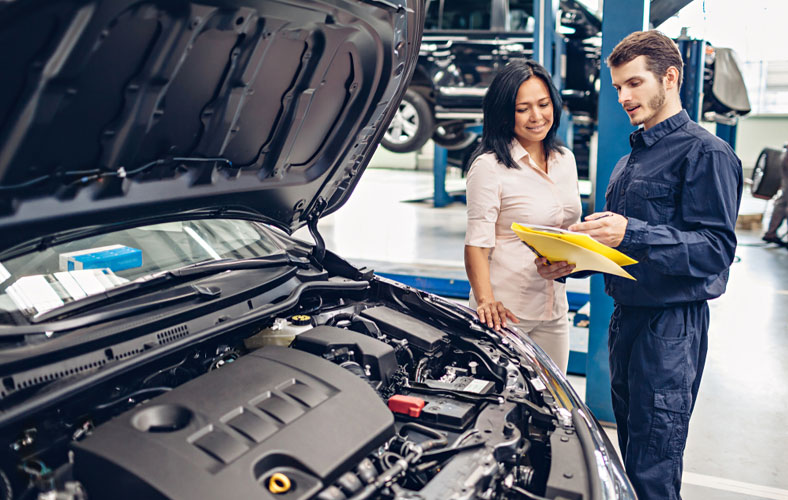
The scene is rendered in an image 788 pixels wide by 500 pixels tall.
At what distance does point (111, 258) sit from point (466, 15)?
15.8 feet

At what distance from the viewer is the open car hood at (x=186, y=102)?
1152mm

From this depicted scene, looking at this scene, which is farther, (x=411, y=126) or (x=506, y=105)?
(x=411, y=126)

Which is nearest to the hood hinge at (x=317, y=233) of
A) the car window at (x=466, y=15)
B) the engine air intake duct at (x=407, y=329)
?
the engine air intake duct at (x=407, y=329)

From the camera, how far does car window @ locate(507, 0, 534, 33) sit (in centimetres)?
585

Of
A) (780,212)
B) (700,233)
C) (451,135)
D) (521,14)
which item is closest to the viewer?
(700,233)

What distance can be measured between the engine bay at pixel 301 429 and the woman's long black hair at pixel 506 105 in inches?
28.5

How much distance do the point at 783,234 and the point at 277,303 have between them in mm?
7568

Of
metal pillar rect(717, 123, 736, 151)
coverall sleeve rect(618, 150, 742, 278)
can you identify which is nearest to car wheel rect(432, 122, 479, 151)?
metal pillar rect(717, 123, 736, 151)

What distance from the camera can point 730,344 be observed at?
417 cm

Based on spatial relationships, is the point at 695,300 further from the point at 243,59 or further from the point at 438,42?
the point at 438,42

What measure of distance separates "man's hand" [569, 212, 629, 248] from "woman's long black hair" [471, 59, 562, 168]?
46 centimetres

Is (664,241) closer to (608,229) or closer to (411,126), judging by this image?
(608,229)

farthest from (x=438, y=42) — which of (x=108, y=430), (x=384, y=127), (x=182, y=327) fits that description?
(x=108, y=430)

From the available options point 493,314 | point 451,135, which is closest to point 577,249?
point 493,314
